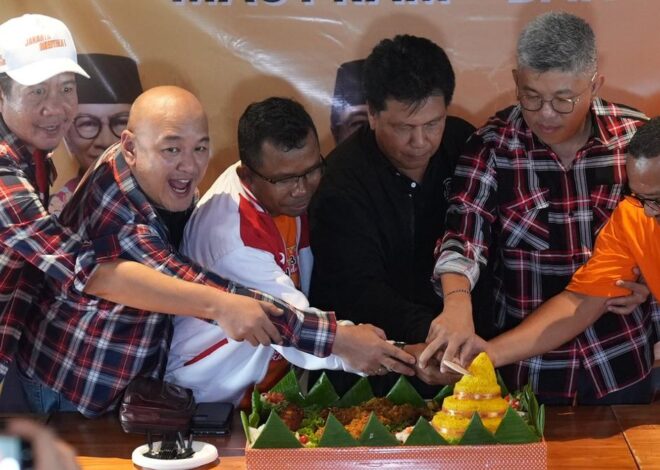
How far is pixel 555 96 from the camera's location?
2680 mm

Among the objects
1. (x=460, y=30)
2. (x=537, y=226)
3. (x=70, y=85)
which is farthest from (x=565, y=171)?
(x=70, y=85)

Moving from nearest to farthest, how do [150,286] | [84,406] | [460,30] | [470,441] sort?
[470,441] → [150,286] → [84,406] → [460,30]

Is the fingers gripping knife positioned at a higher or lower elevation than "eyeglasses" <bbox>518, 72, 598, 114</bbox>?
lower

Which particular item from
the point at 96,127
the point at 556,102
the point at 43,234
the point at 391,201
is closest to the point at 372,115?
the point at 391,201

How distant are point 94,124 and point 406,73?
1.26m

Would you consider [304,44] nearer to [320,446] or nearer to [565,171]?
[565,171]

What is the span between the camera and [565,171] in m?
2.83

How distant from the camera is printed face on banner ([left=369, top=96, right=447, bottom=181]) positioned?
279cm

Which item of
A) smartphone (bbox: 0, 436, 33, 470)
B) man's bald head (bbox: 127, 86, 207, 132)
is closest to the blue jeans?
man's bald head (bbox: 127, 86, 207, 132)

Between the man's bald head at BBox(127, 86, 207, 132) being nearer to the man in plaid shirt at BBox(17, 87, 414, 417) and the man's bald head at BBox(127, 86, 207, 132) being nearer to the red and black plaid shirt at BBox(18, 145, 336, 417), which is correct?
the man in plaid shirt at BBox(17, 87, 414, 417)

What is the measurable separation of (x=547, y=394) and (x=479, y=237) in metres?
0.50

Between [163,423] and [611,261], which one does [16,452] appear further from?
[611,261]

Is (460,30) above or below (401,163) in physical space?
above

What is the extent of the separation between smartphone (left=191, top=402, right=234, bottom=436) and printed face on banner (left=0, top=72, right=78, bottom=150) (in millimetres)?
857
